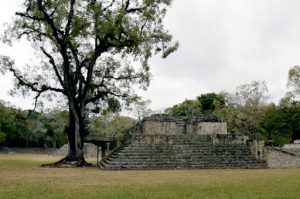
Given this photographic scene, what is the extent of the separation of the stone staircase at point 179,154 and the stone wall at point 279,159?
595mm

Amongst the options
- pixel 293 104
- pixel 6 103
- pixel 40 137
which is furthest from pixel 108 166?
pixel 40 137

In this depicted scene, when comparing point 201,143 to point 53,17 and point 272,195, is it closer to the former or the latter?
point 53,17

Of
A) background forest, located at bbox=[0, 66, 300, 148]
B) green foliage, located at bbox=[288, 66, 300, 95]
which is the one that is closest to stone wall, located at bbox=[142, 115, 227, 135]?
background forest, located at bbox=[0, 66, 300, 148]

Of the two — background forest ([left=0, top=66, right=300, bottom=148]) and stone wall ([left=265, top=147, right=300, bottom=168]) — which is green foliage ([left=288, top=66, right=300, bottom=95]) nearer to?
background forest ([left=0, top=66, right=300, bottom=148])

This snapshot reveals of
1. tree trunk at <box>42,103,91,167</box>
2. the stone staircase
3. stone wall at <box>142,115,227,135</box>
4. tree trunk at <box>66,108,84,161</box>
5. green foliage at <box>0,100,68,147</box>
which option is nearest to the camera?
the stone staircase

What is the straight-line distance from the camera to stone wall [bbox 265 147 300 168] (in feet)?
90.5

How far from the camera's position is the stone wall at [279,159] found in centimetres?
2758

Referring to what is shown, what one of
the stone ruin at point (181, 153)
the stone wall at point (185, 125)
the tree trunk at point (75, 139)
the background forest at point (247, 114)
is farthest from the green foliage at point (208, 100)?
the stone ruin at point (181, 153)

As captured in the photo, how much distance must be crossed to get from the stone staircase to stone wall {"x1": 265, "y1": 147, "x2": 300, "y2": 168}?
595 mm

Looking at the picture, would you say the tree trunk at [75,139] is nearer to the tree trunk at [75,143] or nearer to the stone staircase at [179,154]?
the tree trunk at [75,143]

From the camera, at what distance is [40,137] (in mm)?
80438

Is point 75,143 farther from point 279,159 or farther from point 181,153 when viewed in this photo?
point 279,159

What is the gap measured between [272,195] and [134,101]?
20565 millimetres

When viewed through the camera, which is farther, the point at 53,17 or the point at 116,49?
the point at 116,49
